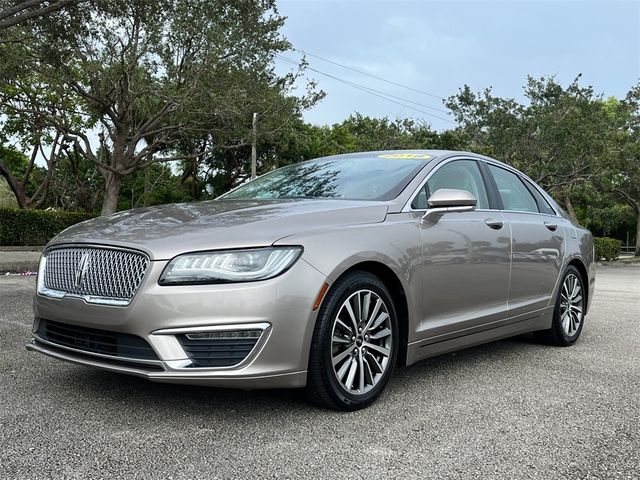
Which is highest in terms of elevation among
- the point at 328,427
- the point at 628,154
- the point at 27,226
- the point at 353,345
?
the point at 628,154

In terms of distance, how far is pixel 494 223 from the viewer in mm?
4473

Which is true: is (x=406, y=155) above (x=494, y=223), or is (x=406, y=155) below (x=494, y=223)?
above

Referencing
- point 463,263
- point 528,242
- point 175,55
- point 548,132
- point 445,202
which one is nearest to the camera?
point 445,202

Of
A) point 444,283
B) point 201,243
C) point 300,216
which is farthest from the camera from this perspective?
point 444,283

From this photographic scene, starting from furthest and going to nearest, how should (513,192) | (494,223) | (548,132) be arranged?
(548,132) < (513,192) < (494,223)

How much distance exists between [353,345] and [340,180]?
1366mm

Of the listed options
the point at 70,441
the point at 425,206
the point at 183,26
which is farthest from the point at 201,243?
the point at 183,26

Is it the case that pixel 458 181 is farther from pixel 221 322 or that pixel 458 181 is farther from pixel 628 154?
pixel 628 154

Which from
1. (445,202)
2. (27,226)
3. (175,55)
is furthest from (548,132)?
(445,202)

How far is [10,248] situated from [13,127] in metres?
14.2

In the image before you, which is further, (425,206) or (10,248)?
(10,248)

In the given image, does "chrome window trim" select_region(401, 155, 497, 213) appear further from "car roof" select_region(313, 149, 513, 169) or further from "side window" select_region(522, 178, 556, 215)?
"side window" select_region(522, 178, 556, 215)

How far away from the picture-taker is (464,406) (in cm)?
352

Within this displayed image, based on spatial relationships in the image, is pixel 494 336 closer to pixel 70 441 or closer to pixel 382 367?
pixel 382 367
